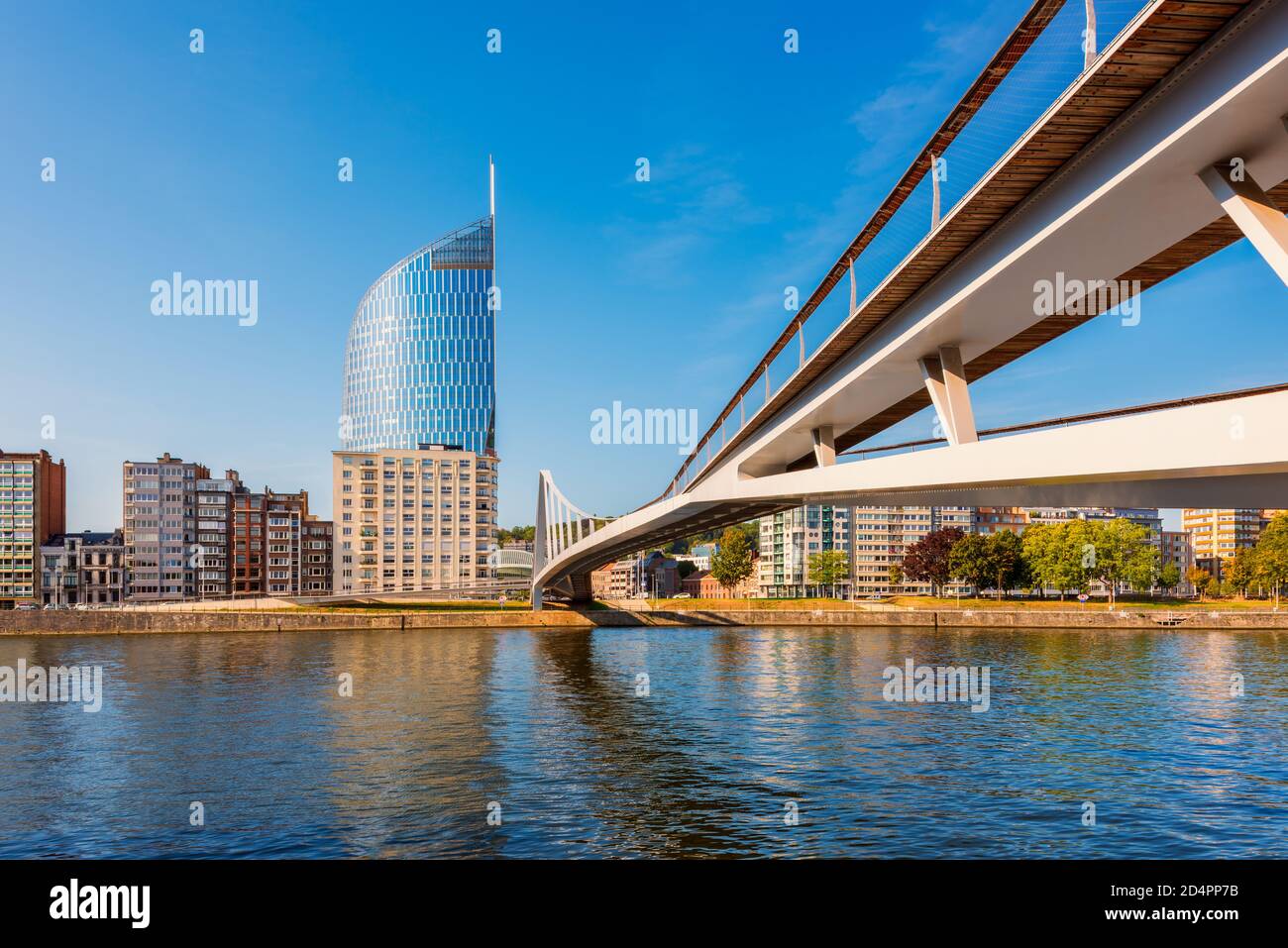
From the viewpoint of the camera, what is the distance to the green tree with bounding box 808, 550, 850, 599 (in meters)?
136

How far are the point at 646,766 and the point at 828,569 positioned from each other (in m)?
115

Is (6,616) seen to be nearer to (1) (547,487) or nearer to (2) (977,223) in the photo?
(1) (547,487)

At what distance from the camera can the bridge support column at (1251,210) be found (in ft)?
26.2

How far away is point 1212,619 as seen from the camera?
100 meters

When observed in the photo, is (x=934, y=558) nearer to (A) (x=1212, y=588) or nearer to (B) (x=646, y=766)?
(A) (x=1212, y=588)

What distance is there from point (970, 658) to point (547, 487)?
5538 centimetres

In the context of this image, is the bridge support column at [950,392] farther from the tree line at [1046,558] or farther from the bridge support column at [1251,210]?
the tree line at [1046,558]

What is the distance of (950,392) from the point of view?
49.3 ft

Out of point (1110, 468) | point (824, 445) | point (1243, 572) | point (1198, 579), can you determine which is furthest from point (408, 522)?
point (1198, 579)

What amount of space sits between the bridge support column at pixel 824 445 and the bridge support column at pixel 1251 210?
14.0 meters

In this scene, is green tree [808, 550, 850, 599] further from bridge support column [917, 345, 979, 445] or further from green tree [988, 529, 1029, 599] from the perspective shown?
bridge support column [917, 345, 979, 445]

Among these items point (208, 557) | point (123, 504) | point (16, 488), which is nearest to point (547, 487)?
point (208, 557)

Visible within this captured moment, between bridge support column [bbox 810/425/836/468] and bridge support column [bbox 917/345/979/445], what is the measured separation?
673cm

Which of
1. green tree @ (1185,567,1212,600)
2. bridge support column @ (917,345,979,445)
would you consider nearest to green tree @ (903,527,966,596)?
green tree @ (1185,567,1212,600)
